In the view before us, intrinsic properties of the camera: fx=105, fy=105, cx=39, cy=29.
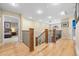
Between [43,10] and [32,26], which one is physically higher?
[43,10]

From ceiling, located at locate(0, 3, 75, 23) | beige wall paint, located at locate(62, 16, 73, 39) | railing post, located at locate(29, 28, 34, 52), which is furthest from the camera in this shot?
railing post, located at locate(29, 28, 34, 52)

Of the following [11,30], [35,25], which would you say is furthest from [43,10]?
[11,30]

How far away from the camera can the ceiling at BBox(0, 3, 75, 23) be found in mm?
2400

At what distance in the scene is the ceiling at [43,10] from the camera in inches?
94.5

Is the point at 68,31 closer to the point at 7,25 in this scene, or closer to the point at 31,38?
the point at 31,38

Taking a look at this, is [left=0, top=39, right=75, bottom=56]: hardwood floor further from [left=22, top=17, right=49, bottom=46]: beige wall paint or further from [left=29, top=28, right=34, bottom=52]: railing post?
[left=22, top=17, right=49, bottom=46]: beige wall paint

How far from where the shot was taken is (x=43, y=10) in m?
2.55

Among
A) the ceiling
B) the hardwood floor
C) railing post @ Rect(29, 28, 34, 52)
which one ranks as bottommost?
the hardwood floor

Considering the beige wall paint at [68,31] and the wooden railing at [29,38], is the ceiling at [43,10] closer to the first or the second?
the beige wall paint at [68,31]

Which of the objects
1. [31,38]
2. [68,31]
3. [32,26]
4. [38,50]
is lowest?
[38,50]

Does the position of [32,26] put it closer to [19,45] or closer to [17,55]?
[19,45]

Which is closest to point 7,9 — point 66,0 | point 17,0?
point 17,0

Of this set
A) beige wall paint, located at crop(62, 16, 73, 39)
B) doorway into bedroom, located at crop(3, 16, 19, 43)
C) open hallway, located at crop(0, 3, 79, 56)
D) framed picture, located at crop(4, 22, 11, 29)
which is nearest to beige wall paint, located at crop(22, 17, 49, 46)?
open hallway, located at crop(0, 3, 79, 56)

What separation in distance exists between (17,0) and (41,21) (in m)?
Result: 0.78
